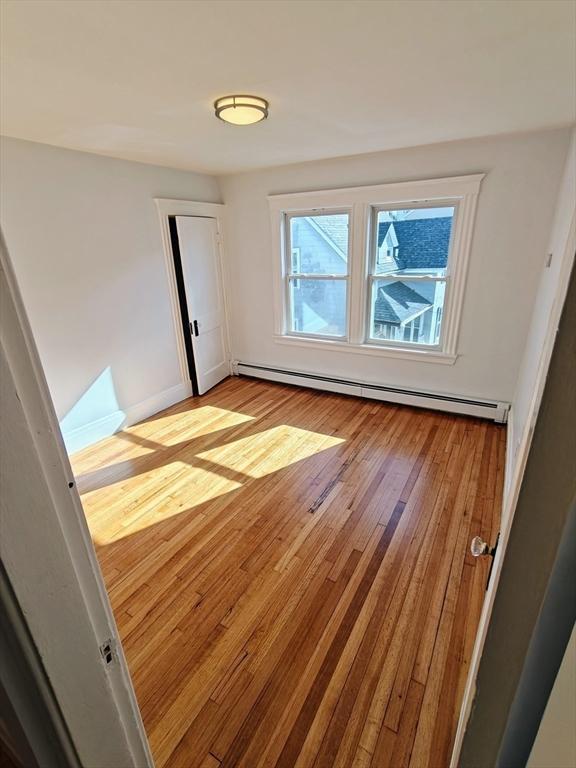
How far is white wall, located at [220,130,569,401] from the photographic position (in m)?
2.84

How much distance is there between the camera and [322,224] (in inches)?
152

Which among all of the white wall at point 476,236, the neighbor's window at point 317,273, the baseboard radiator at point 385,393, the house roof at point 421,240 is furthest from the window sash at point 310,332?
the house roof at point 421,240

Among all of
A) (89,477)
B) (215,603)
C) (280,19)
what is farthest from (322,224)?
(215,603)

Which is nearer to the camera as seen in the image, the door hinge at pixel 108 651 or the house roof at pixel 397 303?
the door hinge at pixel 108 651

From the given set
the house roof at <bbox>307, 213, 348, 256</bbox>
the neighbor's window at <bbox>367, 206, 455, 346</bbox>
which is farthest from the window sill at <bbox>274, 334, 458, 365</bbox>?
the house roof at <bbox>307, 213, 348, 256</bbox>

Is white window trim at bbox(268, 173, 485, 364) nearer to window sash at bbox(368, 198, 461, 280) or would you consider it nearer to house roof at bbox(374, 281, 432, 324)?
window sash at bbox(368, 198, 461, 280)

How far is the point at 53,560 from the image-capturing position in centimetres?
54

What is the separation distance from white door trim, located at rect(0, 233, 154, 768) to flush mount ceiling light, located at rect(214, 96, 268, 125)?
6.55 ft

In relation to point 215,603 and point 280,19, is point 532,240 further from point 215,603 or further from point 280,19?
point 215,603

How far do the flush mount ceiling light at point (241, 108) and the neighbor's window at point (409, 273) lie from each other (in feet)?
6.10

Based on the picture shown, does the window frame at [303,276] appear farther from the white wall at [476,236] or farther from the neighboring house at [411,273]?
the neighboring house at [411,273]

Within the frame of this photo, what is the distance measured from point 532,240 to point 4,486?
3.65 m

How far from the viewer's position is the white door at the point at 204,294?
12.8ft

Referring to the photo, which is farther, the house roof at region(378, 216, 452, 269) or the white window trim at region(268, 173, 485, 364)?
the house roof at region(378, 216, 452, 269)
